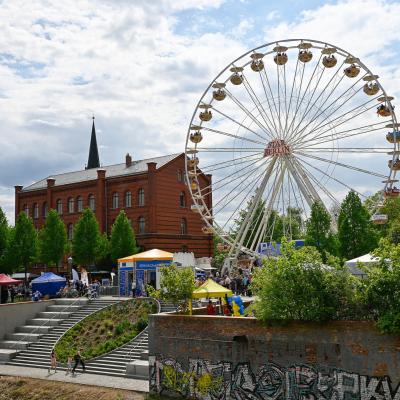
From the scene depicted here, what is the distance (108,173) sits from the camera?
66.9m

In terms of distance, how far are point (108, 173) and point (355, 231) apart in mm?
39086

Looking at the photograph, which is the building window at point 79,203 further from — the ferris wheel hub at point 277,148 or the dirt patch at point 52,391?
the dirt patch at point 52,391

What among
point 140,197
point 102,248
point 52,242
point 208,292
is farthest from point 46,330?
point 140,197

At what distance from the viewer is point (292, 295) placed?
1986 cm

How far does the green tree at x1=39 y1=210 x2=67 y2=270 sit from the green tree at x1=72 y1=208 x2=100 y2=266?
1317 mm

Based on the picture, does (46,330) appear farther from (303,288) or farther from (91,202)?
(91,202)

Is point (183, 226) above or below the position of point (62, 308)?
above

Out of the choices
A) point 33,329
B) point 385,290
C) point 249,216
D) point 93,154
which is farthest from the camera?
A: point 93,154

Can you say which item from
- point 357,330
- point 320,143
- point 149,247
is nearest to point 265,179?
point 320,143

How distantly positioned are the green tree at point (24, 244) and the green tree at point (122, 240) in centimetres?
799

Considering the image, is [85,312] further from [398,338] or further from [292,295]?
[398,338]

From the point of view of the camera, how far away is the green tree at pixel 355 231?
33688mm

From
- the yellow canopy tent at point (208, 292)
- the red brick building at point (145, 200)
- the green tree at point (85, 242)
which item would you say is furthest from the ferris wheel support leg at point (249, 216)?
the red brick building at point (145, 200)

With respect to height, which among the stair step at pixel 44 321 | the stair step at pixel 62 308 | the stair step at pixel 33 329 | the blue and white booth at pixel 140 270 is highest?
the blue and white booth at pixel 140 270
